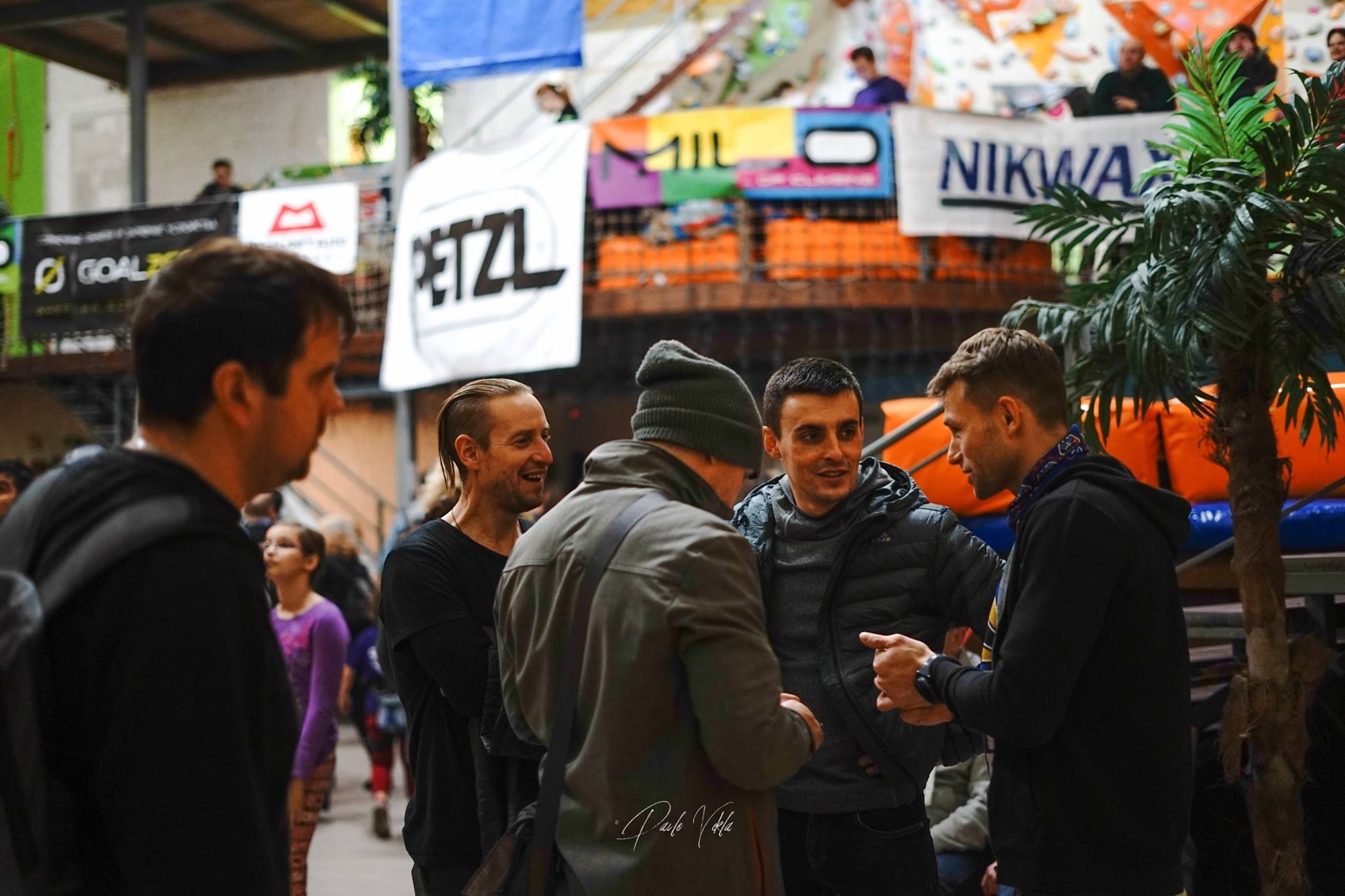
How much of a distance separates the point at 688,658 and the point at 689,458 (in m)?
0.43

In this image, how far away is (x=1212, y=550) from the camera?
194 inches

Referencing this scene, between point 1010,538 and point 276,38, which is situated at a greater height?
point 276,38

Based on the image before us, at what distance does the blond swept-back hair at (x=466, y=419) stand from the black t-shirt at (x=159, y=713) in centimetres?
191

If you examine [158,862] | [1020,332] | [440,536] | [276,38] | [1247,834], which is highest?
[276,38]

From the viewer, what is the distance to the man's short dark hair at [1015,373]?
284 centimetres

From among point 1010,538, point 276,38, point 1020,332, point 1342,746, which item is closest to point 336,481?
point 276,38

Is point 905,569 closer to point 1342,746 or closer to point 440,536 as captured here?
point 440,536

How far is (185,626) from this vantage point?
1478 millimetres

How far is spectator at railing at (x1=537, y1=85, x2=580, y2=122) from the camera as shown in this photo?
12.5m

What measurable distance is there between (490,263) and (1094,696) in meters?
8.36

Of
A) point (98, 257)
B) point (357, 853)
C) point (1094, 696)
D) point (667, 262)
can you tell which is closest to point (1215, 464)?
point (1094, 696)

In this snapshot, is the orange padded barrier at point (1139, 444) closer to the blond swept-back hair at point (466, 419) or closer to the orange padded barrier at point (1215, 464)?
the orange padded barrier at point (1215, 464)

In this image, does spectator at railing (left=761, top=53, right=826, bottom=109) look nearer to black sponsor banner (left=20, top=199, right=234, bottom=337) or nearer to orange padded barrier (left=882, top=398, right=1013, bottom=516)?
black sponsor banner (left=20, top=199, right=234, bottom=337)

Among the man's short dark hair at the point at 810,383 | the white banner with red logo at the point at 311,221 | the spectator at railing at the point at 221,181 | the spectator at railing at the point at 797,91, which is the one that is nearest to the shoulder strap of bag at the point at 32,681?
the man's short dark hair at the point at 810,383
